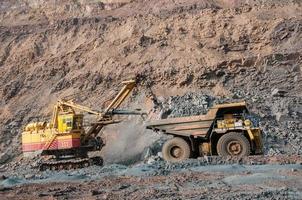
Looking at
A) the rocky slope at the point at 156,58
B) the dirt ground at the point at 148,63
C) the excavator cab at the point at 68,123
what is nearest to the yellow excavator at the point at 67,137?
the excavator cab at the point at 68,123

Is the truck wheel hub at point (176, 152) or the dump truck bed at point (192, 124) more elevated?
the dump truck bed at point (192, 124)

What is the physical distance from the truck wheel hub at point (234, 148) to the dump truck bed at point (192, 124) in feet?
2.51

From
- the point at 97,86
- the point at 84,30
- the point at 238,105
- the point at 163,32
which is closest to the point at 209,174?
the point at 238,105

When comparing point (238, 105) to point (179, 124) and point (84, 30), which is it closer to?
point (179, 124)

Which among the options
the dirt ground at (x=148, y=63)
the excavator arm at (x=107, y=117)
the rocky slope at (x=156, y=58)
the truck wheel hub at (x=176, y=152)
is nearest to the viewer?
the truck wheel hub at (x=176, y=152)

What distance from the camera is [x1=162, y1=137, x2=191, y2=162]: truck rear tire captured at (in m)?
14.7

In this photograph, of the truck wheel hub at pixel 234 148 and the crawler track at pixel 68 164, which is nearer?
the truck wheel hub at pixel 234 148

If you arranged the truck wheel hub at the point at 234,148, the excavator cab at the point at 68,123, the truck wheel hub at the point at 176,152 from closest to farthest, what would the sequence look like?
the truck wheel hub at the point at 234,148
the truck wheel hub at the point at 176,152
the excavator cab at the point at 68,123

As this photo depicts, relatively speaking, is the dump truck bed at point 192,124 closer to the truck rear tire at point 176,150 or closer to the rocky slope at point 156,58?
the truck rear tire at point 176,150

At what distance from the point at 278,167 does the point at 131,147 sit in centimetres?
853

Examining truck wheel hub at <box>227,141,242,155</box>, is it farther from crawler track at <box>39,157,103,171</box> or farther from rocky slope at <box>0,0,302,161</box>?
rocky slope at <box>0,0,302,161</box>

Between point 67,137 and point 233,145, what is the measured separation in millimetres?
5843

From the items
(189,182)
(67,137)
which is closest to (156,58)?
(67,137)

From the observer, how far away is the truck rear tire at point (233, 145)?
1407cm
